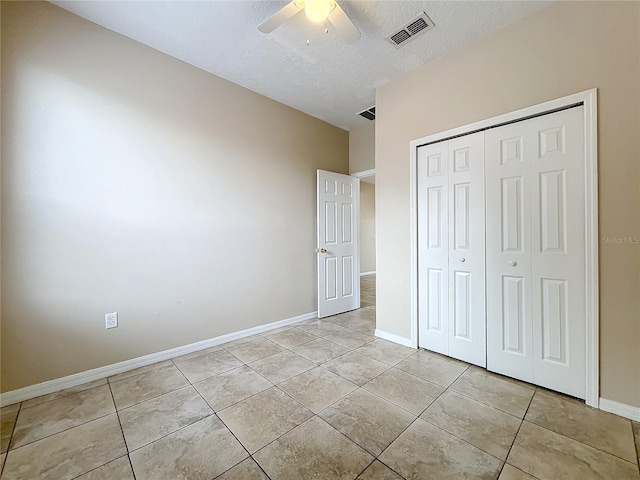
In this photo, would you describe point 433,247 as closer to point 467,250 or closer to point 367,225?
point 467,250

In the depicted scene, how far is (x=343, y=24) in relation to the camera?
1758 mm

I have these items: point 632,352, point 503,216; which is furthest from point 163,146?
point 632,352

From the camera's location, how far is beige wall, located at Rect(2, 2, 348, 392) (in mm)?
1860

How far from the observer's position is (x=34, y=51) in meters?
1.89

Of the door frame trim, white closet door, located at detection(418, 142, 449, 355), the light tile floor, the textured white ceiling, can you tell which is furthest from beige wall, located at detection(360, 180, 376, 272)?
the door frame trim

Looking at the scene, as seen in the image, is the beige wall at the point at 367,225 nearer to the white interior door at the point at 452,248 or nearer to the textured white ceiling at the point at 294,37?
the textured white ceiling at the point at 294,37

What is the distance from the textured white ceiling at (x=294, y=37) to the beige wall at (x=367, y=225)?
4648 millimetres

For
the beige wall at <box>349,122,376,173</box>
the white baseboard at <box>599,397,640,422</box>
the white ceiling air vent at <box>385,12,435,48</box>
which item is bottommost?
the white baseboard at <box>599,397,640,422</box>

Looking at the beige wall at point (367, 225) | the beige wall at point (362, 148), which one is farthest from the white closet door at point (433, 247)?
the beige wall at point (367, 225)

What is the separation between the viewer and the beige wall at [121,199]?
186 cm

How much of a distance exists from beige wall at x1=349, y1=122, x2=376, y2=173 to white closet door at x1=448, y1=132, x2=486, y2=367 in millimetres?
1669

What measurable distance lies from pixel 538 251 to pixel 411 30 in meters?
2.03

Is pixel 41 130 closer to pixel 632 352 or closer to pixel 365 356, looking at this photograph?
pixel 365 356

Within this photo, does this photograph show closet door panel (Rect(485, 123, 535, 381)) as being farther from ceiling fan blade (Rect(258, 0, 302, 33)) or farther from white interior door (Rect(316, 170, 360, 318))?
white interior door (Rect(316, 170, 360, 318))
